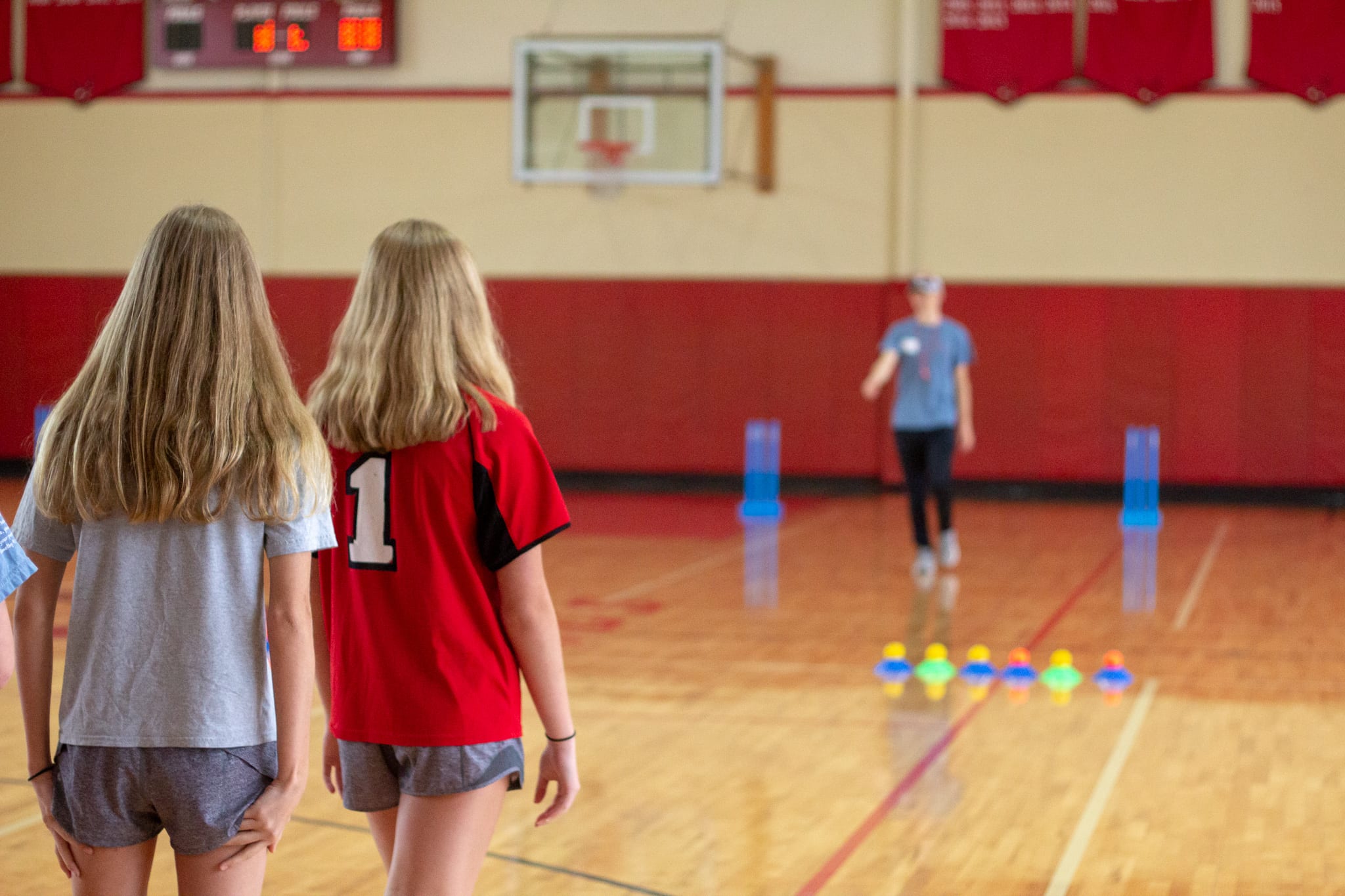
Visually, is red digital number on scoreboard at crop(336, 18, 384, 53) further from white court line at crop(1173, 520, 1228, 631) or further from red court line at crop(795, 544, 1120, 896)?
red court line at crop(795, 544, 1120, 896)

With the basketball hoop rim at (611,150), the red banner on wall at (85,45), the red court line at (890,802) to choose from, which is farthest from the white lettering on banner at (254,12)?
the red court line at (890,802)

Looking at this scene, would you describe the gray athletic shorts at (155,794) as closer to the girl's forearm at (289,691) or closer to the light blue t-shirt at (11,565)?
the girl's forearm at (289,691)

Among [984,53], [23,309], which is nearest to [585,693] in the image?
[984,53]

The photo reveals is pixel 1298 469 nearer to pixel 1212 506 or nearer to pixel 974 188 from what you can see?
pixel 1212 506

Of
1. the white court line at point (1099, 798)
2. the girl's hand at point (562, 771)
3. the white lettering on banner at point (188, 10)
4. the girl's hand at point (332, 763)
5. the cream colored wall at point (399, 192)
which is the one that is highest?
the white lettering on banner at point (188, 10)

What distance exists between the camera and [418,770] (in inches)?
96.5

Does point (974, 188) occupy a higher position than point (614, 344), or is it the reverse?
point (974, 188)

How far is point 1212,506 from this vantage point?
1490 cm

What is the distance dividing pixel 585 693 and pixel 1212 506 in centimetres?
1008

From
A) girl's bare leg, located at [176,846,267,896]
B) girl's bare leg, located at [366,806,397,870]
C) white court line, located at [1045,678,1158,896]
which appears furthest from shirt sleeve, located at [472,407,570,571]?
white court line, located at [1045,678,1158,896]

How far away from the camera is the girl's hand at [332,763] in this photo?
2686mm

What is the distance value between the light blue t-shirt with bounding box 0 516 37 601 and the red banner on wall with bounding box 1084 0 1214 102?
14.0m

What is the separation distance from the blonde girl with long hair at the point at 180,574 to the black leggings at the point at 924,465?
7.63 m

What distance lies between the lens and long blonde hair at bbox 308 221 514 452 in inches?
95.8
